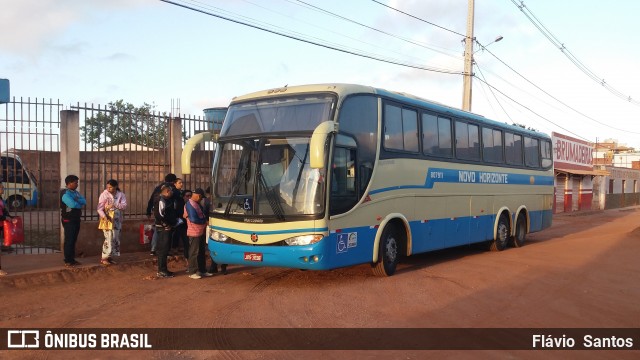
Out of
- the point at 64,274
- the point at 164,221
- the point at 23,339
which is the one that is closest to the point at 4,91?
the point at 64,274

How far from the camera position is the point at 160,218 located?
1054 cm

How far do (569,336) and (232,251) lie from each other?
537cm

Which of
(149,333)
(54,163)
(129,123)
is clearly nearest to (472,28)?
(129,123)

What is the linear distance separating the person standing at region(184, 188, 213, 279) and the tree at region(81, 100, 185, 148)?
10.2 ft

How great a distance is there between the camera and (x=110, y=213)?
37.2 feet

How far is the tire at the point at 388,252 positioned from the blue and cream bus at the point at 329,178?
20 mm

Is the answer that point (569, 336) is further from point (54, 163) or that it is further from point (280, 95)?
point (54, 163)

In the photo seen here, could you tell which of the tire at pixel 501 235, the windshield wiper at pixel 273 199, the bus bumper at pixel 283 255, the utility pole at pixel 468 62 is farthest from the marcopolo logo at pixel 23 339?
the utility pole at pixel 468 62

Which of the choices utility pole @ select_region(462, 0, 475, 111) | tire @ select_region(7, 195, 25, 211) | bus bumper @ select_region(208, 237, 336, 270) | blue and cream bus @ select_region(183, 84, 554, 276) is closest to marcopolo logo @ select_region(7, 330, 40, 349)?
bus bumper @ select_region(208, 237, 336, 270)

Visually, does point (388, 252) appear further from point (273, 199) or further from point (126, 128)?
point (126, 128)

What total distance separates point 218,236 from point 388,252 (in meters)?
3.22

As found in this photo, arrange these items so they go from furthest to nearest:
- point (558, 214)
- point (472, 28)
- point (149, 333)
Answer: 1. point (558, 214)
2. point (472, 28)
3. point (149, 333)

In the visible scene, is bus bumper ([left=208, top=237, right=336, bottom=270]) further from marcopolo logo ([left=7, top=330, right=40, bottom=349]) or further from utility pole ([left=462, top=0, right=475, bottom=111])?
utility pole ([left=462, top=0, right=475, bottom=111])

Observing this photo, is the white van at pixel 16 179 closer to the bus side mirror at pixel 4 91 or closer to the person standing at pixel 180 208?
the bus side mirror at pixel 4 91
